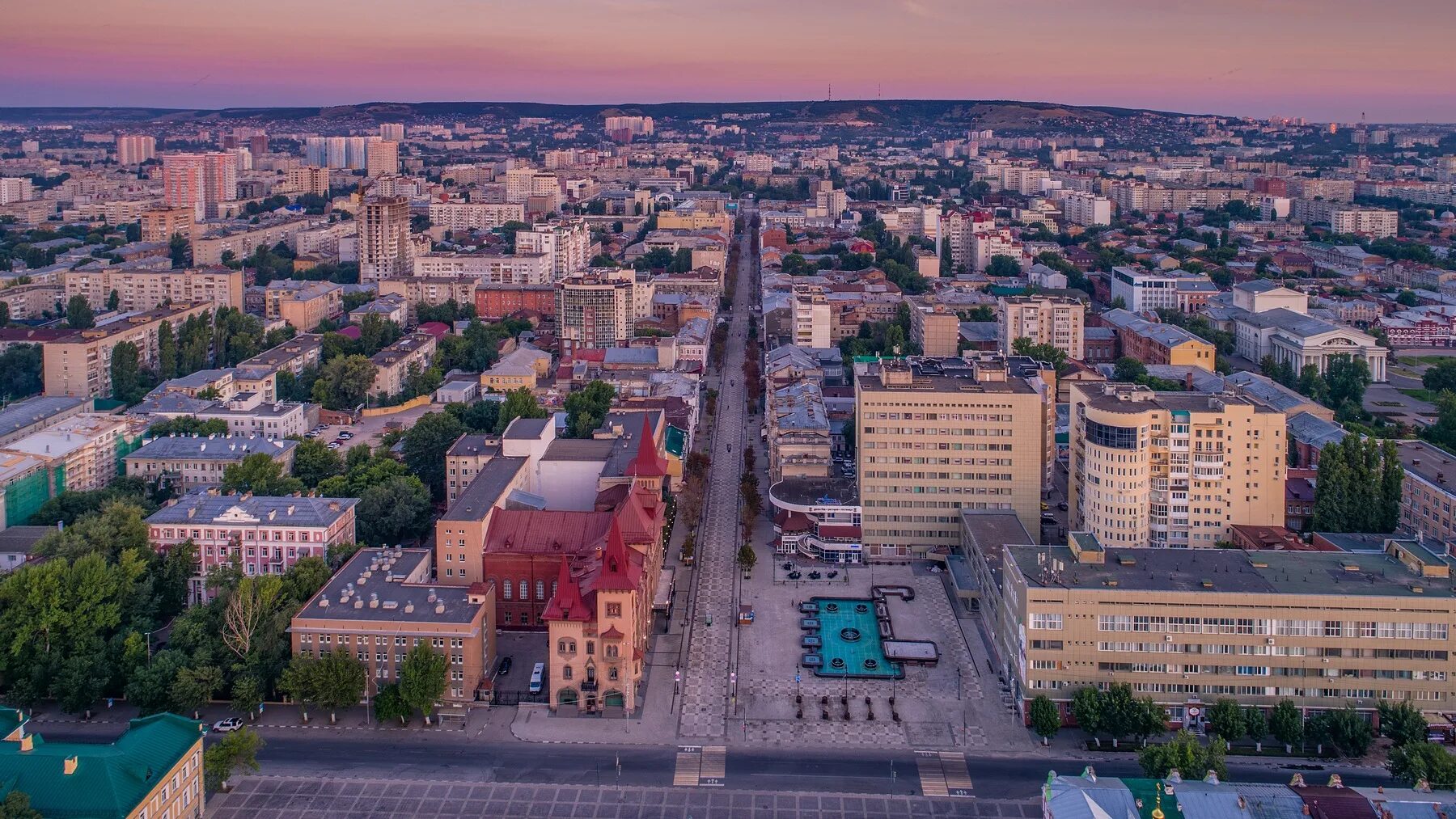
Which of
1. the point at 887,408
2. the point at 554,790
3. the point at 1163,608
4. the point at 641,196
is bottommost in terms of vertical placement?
the point at 554,790

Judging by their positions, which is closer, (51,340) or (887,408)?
(887,408)

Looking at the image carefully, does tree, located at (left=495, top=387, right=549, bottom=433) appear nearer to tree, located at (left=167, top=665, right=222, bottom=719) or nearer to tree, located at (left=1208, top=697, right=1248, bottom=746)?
tree, located at (left=167, top=665, right=222, bottom=719)

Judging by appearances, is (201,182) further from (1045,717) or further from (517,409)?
(1045,717)

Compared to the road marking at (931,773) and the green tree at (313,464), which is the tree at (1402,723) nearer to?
the road marking at (931,773)

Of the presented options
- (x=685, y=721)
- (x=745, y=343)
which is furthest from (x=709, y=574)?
(x=745, y=343)

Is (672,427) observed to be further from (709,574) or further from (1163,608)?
(1163,608)

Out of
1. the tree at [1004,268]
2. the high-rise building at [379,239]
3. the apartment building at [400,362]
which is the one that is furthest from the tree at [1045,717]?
the high-rise building at [379,239]
